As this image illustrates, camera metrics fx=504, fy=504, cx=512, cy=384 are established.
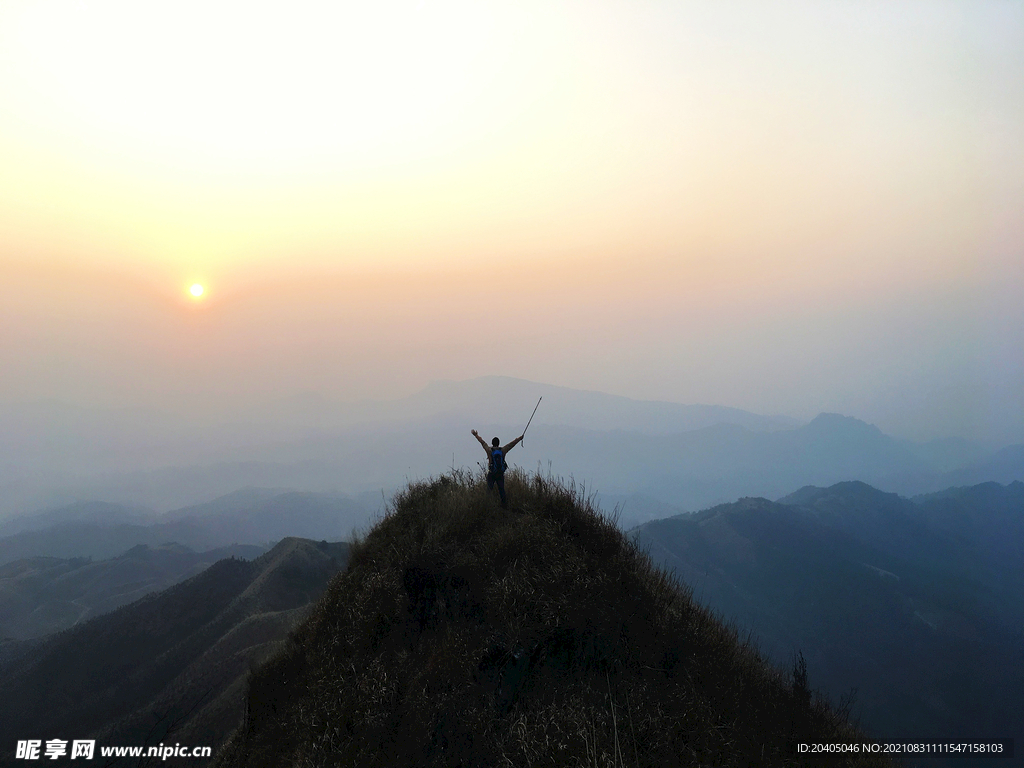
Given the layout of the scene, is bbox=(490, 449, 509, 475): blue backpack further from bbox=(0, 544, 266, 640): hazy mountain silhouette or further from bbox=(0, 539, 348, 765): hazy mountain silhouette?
bbox=(0, 544, 266, 640): hazy mountain silhouette

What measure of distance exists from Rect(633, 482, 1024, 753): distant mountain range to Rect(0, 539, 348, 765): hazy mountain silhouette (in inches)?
1178

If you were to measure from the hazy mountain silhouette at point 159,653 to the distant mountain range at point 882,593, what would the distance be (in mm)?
29932

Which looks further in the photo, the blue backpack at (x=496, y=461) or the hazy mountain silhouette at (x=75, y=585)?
the hazy mountain silhouette at (x=75, y=585)

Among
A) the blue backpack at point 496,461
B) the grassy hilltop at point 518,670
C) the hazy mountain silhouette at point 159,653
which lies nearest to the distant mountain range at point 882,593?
the hazy mountain silhouette at point 159,653

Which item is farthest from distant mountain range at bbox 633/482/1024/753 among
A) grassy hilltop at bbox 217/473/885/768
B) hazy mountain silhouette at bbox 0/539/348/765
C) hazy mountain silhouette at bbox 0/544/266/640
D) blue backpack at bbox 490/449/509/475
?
hazy mountain silhouette at bbox 0/544/266/640

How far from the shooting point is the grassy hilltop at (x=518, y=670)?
708cm

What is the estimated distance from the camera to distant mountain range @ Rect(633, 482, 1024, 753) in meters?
72.1

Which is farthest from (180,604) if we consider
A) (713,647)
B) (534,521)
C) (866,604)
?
(866,604)

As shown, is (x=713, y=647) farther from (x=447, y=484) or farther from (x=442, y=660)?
(x=447, y=484)

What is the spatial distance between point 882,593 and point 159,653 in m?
119

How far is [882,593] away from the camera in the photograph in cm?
9925

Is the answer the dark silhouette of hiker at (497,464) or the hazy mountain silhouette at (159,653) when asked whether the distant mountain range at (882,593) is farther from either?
the dark silhouette of hiker at (497,464)

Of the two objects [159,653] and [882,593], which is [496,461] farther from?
[882,593]

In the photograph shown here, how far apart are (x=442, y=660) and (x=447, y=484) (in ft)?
19.6
